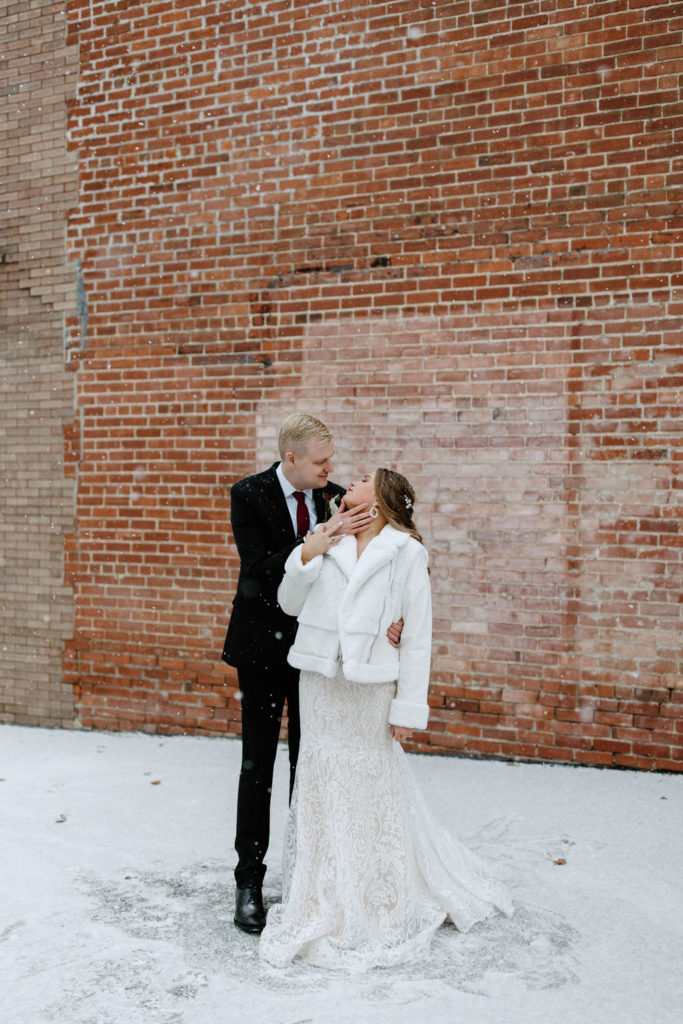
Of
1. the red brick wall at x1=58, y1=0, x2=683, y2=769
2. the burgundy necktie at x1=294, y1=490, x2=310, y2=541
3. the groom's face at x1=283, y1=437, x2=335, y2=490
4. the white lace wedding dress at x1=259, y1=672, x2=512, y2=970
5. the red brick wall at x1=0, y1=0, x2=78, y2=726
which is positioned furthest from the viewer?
the red brick wall at x1=0, y1=0, x2=78, y2=726

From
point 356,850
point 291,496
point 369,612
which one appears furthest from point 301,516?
point 356,850

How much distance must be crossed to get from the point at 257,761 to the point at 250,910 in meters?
0.56

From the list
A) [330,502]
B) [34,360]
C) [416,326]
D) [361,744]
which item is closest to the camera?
[361,744]

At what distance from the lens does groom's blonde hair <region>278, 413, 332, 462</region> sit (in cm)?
363

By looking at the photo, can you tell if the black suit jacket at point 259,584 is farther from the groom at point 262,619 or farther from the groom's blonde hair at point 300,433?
the groom's blonde hair at point 300,433

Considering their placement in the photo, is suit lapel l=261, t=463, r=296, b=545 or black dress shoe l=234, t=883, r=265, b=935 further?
suit lapel l=261, t=463, r=296, b=545

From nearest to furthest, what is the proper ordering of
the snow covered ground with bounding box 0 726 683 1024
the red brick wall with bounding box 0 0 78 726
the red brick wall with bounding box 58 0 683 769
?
the snow covered ground with bounding box 0 726 683 1024, the red brick wall with bounding box 58 0 683 769, the red brick wall with bounding box 0 0 78 726

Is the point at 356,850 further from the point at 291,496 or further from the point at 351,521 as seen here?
the point at 291,496

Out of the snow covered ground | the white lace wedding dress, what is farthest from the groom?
the snow covered ground

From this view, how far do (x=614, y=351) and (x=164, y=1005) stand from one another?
423cm

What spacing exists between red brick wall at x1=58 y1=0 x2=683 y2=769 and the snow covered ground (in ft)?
2.42

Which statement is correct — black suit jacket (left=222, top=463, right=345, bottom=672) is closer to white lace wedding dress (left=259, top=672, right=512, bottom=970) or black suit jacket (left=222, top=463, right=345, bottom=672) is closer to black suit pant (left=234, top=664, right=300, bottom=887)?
black suit pant (left=234, top=664, right=300, bottom=887)

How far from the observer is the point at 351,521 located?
11.5 feet

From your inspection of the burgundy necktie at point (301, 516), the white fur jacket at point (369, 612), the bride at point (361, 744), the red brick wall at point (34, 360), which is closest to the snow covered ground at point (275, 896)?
the bride at point (361, 744)
